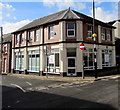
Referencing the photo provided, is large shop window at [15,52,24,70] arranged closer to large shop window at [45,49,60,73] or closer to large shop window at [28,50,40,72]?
large shop window at [28,50,40,72]

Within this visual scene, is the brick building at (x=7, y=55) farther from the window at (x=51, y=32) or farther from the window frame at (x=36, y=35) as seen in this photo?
the window at (x=51, y=32)

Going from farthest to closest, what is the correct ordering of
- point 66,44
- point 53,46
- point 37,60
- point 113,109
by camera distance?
point 37,60
point 53,46
point 66,44
point 113,109

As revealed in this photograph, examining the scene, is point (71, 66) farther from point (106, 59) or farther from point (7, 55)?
point (7, 55)

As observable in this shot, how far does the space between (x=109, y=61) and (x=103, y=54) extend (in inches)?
74.0

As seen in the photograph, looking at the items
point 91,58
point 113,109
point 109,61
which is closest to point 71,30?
point 91,58

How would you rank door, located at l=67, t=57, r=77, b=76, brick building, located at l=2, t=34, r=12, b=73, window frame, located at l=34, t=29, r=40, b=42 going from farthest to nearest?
brick building, located at l=2, t=34, r=12, b=73 < window frame, located at l=34, t=29, r=40, b=42 < door, located at l=67, t=57, r=77, b=76

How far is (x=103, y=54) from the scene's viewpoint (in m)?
19.4

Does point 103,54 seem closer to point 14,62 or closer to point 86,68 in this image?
point 86,68

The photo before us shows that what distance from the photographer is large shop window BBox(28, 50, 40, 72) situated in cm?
1891

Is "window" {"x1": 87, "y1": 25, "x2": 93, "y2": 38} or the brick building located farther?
the brick building

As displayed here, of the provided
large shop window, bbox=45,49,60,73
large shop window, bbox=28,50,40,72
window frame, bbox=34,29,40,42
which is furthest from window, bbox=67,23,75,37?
large shop window, bbox=28,50,40,72

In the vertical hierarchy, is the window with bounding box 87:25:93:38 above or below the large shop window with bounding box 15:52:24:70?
above

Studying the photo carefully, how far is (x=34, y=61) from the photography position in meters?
19.4

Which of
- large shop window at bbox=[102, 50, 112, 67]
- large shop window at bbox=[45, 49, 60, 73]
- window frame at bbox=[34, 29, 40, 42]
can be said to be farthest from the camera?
window frame at bbox=[34, 29, 40, 42]
